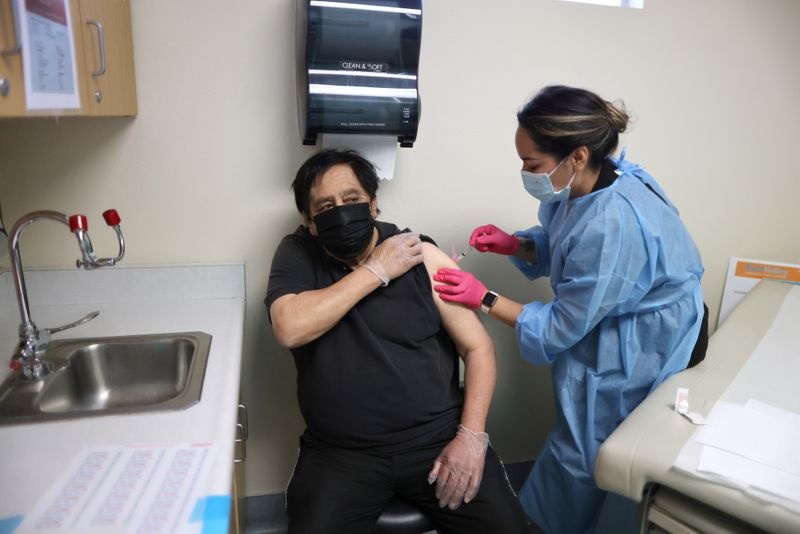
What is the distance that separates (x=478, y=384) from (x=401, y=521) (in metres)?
0.42

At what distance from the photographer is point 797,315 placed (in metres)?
1.89

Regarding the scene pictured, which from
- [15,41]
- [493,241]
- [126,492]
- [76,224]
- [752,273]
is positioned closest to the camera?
[15,41]

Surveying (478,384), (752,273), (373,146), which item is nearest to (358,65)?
(373,146)

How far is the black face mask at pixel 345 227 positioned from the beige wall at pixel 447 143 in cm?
37

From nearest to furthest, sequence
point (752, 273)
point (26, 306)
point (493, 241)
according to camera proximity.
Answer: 1. point (26, 306)
2. point (493, 241)
3. point (752, 273)

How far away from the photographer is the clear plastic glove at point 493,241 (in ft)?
5.94

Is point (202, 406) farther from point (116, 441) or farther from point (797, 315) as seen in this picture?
point (797, 315)

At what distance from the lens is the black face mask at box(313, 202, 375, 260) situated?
4.69 feet

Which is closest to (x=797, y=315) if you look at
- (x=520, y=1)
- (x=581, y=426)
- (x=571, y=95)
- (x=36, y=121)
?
(x=581, y=426)

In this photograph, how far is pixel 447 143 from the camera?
187 cm

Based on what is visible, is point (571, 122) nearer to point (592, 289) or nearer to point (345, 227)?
point (592, 289)

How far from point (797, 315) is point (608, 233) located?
38.9 inches

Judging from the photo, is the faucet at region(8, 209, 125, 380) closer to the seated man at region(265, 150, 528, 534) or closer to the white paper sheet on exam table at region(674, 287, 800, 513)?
the seated man at region(265, 150, 528, 534)

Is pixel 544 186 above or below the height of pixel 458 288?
above
